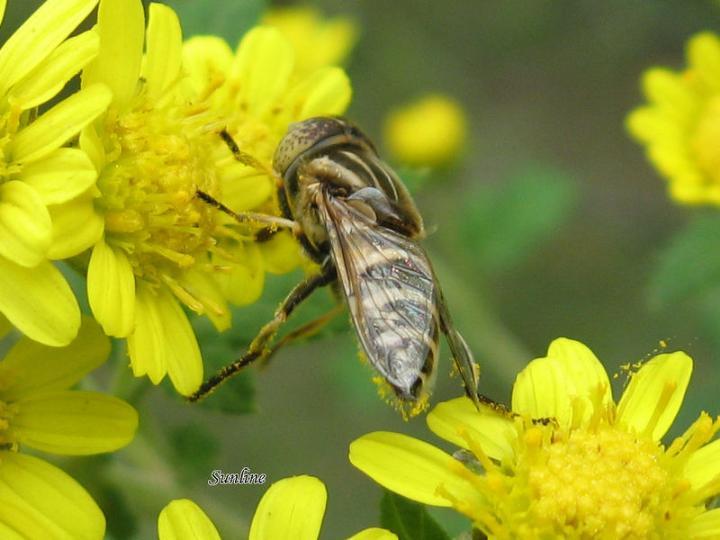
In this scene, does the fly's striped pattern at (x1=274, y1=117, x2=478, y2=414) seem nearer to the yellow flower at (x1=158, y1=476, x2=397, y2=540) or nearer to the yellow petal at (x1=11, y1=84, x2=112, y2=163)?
the yellow flower at (x1=158, y1=476, x2=397, y2=540)

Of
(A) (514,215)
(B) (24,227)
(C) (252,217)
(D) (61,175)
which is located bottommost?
(B) (24,227)

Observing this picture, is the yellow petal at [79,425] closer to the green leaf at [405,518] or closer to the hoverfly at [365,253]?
the hoverfly at [365,253]

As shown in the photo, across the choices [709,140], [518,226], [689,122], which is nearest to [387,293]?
[709,140]

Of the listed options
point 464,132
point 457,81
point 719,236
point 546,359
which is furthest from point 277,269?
point 457,81

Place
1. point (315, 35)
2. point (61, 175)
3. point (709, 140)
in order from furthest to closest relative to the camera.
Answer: point (315, 35) → point (709, 140) → point (61, 175)

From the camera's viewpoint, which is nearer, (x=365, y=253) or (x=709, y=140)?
(x=365, y=253)

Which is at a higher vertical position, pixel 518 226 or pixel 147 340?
pixel 518 226

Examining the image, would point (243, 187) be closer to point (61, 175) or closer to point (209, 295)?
point (209, 295)
